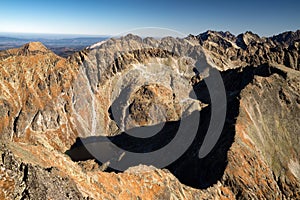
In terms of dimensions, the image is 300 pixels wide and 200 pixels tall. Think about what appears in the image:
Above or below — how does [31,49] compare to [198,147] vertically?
above

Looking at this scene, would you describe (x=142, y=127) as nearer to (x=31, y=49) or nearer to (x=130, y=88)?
(x=130, y=88)

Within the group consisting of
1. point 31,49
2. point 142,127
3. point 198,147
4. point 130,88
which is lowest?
point 142,127

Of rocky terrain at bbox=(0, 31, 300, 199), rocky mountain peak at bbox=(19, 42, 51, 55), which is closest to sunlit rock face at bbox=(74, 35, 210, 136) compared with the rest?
rocky terrain at bbox=(0, 31, 300, 199)

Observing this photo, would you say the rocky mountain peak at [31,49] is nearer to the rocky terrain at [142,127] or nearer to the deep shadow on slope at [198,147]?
the rocky terrain at [142,127]

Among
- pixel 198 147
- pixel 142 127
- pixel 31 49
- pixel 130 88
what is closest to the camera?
pixel 198 147

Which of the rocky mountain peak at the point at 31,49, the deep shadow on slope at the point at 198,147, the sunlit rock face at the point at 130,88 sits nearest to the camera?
the deep shadow on slope at the point at 198,147

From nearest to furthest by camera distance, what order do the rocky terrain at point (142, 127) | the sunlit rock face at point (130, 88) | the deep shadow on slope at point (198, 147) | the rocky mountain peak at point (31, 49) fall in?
the rocky terrain at point (142, 127) → the deep shadow on slope at point (198, 147) → the sunlit rock face at point (130, 88) → the rocky mountain peak at point (31, 49)

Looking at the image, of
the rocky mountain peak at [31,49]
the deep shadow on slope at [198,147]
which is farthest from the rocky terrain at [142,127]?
the rocky mountain peak at [31,49]

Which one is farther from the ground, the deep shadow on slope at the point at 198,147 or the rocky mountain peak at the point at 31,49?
the rocky mountain peak at the point at 31,49

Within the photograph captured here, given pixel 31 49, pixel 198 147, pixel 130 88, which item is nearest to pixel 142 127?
pixel 130 88
